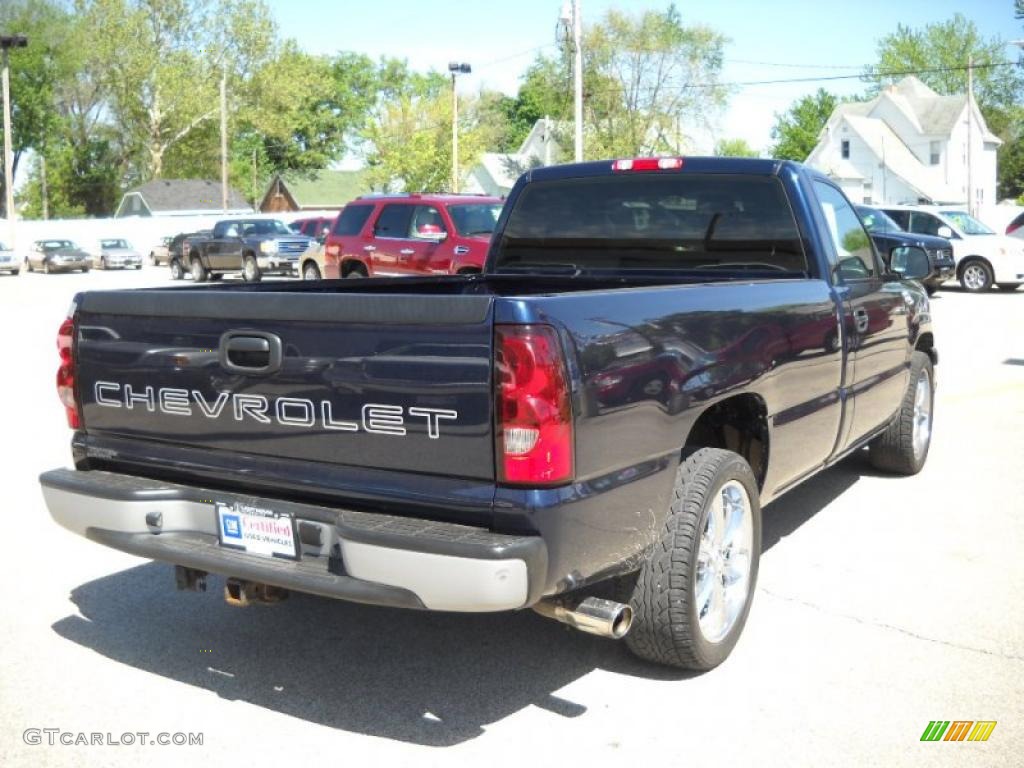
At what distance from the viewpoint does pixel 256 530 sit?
384 cm

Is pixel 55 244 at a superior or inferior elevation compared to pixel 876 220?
superior

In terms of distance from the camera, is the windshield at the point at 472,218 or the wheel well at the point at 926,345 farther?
the windshield at the point at 472,218

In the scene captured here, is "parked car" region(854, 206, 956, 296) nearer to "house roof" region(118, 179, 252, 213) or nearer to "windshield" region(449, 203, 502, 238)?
"windshield" region(449, 203, 502, 238)

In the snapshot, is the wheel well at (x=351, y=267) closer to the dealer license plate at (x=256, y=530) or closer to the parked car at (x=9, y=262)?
the dealer license plate at (x=256, y=530)

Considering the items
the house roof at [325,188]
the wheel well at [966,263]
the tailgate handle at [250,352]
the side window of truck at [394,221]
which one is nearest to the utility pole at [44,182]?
the house roof at [325,188]

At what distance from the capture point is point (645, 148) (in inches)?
2194

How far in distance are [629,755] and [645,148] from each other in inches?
2120

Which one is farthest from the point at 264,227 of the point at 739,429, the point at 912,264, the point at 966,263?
the point at 739,429

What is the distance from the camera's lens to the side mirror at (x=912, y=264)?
6.53 m

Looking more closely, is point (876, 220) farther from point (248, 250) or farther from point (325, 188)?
point (325, 188)

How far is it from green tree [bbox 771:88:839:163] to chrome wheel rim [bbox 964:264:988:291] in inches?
2877

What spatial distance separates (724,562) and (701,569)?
8.9 inches

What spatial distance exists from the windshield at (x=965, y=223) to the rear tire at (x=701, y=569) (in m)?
21.8

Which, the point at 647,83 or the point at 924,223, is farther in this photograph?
the point at 647,83
